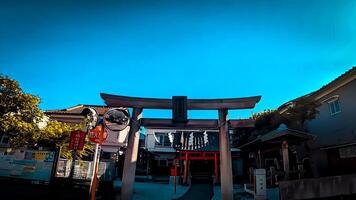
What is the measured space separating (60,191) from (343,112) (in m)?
17.6

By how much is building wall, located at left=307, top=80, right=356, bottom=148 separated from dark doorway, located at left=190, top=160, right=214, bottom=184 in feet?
40.9

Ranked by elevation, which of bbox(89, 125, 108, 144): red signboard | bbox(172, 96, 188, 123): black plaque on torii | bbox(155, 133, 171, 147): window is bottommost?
bbox(89, 125, 108, 144): red signboard

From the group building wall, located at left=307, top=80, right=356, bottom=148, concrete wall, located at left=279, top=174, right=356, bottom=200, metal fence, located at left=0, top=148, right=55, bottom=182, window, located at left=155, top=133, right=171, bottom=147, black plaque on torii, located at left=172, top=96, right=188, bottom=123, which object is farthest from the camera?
window, located at left=155, top=133, right=171, bottom=147

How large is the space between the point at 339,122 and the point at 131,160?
14.6 m

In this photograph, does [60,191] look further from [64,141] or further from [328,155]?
[328,155]

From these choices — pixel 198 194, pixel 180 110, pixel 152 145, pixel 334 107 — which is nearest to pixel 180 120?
pixel 180 110

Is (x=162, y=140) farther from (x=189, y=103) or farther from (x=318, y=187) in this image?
(x=318, y=187)

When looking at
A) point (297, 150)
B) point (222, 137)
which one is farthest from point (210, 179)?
point (222, 137)

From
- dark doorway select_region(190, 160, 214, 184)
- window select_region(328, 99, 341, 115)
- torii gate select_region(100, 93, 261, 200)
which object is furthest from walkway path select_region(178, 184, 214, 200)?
window select_region(328, 99, 341, 115)

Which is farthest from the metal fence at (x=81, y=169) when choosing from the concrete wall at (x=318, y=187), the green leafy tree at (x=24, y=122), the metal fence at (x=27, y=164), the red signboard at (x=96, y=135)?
the concrete wall at (x=318, y=187)

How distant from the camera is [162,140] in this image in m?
33.1

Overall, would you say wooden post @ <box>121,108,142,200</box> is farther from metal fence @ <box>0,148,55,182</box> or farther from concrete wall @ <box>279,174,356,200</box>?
concrete wall @ <box>279,174,356,200</box>

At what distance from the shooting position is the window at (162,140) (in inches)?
1291

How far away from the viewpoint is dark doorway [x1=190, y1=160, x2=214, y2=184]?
25.4 m
